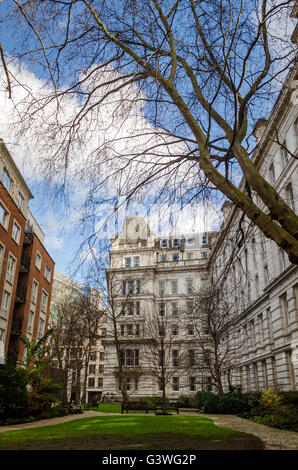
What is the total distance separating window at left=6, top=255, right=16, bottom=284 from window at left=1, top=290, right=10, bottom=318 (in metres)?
1.06

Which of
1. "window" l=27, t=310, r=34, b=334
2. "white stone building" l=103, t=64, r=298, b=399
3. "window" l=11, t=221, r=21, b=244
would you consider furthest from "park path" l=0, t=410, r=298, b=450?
"window" l=27, t=310, r=34, b=334

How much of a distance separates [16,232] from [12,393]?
557 inches

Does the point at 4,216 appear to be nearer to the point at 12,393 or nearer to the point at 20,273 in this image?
the point at 20,273

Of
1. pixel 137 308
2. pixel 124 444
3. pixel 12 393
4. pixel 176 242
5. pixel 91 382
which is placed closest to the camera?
pixel 124 444

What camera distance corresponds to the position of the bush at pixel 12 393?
19453mm

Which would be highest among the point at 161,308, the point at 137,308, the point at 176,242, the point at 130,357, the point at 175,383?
the point at 161,308

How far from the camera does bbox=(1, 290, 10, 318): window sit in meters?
28.0

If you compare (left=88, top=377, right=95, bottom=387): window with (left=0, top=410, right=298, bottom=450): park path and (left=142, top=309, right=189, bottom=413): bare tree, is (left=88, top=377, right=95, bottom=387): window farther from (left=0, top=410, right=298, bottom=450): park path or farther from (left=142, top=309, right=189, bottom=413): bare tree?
(left=0, top=410, right=298, bottom=450): park path

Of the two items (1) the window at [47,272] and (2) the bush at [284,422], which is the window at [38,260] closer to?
(1) the window at [47,272]

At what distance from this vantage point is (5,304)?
28.6 metres

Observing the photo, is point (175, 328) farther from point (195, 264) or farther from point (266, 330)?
point (266, 330)

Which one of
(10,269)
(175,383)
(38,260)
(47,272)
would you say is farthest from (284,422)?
(175,383)

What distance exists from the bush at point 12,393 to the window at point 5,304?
7.76m

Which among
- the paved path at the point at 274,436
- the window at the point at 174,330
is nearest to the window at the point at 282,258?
the paved path at the point at 274,436
